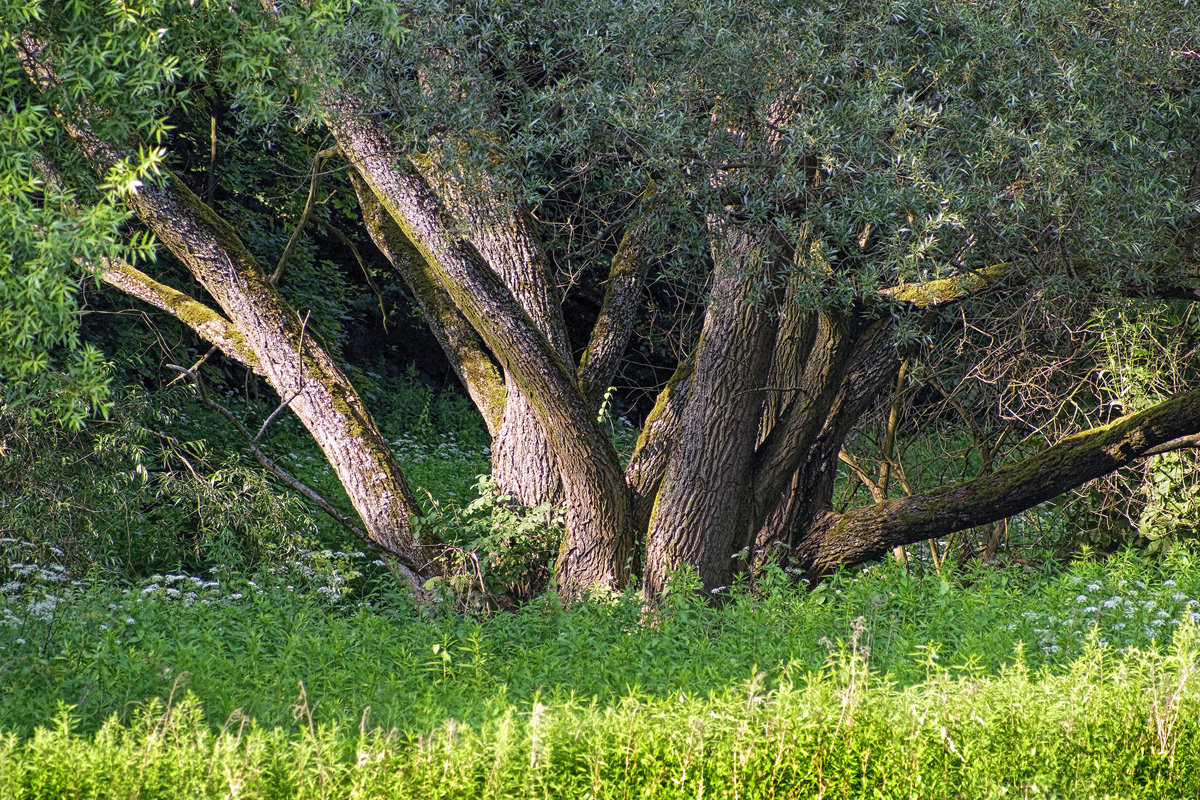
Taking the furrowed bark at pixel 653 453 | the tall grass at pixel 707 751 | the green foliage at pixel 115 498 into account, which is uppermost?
the green foliage at pixel 115 498

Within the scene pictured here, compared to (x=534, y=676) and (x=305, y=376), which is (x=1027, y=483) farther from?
(x=305, y=376)

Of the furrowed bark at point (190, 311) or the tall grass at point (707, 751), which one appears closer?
the tall grass at point (707, 751)

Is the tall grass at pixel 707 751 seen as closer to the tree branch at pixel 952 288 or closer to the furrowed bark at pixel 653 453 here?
the tree branch at pixel 952 288

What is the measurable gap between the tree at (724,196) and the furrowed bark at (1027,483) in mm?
19

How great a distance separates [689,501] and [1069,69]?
3218 mm

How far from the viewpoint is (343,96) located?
587cm

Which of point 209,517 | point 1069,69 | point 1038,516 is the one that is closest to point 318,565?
point 209,517

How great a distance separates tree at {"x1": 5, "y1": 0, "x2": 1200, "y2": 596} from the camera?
501 centimetres

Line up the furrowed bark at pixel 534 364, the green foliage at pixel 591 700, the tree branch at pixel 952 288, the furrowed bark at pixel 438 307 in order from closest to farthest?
the green foliage at pixel 591 700, the tree branch at pixel 952 288, the furrowed bark at pixel 534 364, the furrowed bark at pixel 438 307

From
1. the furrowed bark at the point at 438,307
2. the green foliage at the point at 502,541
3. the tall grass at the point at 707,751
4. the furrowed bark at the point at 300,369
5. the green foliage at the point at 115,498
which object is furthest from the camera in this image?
the furrowed bark at the point at 438,307

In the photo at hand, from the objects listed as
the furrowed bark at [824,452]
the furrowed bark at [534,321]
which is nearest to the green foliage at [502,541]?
the furrowed bark at [534,321]

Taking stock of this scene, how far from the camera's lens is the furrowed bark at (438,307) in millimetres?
7691

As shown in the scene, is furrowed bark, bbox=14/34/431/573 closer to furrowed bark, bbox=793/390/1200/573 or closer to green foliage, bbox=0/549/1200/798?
green foliage, bbox=0/549/1200/798

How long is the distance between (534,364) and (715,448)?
1306 mm
